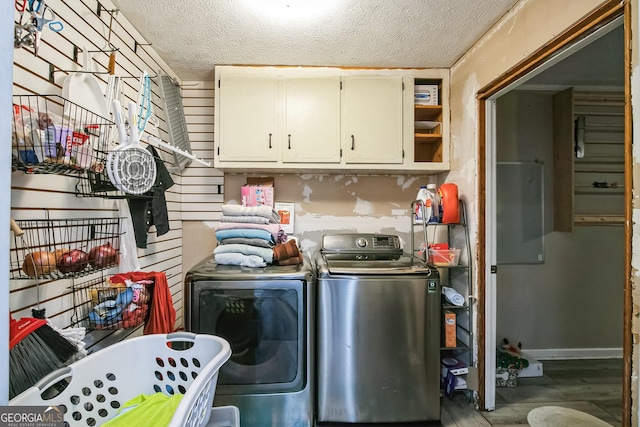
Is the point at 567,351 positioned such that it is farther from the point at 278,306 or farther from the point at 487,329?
the point at 278,306

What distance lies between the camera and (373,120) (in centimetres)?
266

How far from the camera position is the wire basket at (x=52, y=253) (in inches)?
45.3

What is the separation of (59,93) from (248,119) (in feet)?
4.33

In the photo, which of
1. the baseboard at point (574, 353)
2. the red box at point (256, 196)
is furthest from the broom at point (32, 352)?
the baseboard at point (574, 353)

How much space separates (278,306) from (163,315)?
2.01 ft

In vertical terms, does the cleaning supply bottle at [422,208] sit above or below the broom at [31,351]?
above

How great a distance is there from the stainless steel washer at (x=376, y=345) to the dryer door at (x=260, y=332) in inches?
6.7

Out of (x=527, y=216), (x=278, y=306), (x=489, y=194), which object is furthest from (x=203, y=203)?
(x=527, y=216)

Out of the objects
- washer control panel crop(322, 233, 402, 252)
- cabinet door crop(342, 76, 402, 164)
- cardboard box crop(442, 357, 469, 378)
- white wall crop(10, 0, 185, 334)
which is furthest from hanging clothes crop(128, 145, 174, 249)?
cardboard box crop(442, 357, 469, 378)

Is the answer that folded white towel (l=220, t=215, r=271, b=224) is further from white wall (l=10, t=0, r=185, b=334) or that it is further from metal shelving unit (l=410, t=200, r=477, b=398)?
metal shelving unit (l=410, t=200, r=477, b=398)

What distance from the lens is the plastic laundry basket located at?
0.94 m

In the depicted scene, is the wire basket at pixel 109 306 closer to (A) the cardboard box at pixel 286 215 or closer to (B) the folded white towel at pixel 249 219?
(B) the folded white towel at pixel 249 219

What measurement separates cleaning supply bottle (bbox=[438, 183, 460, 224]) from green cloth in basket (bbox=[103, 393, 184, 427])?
1.97 meters

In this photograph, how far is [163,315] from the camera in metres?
1.70
